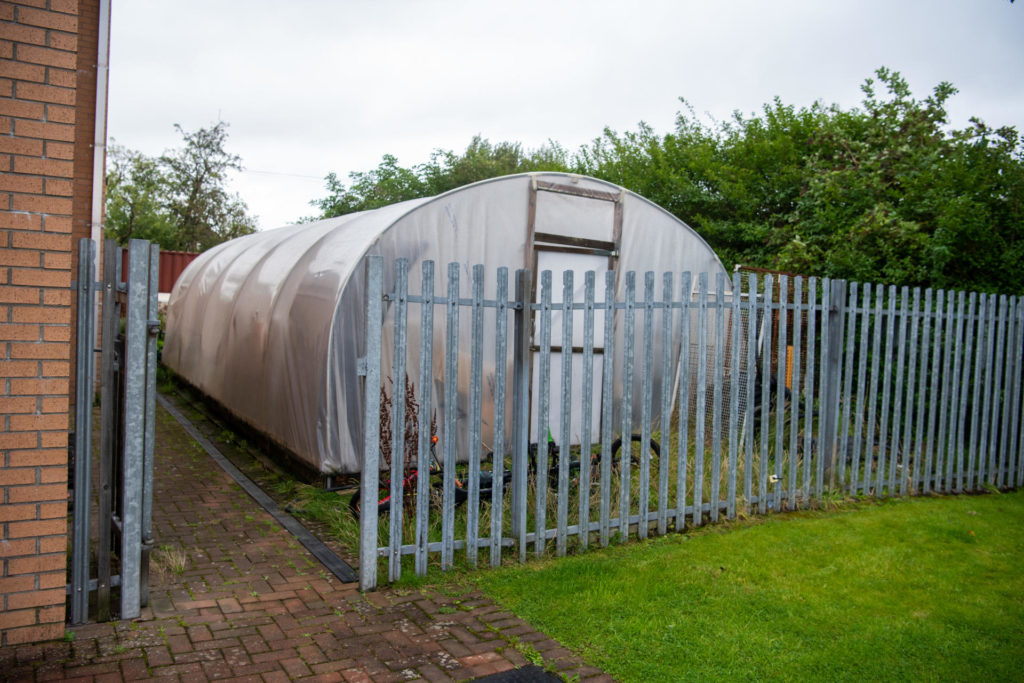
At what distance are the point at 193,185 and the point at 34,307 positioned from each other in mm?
38625

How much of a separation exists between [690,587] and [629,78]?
1540cm

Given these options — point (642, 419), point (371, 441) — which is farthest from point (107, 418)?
point (642, 419)

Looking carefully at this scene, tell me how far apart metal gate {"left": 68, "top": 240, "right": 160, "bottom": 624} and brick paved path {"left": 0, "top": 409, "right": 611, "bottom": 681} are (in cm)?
24

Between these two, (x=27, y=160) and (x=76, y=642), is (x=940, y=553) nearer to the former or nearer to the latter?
(x=76, y=642)

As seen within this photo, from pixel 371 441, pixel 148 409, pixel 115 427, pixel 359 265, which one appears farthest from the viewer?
pixel 359 265

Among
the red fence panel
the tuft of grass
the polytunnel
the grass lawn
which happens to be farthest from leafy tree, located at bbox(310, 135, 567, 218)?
→ the tuft of grass

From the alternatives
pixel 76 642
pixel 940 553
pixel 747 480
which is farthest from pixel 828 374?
pixel 76 642

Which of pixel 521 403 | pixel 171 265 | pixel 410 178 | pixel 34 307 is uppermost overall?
pixel 410 178

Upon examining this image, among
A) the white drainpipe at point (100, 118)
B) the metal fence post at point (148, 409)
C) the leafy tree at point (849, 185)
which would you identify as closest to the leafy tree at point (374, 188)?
the leafy tree at point (849, 185)

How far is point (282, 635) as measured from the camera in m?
3.99

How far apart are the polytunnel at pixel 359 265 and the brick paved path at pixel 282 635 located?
167 centimetres

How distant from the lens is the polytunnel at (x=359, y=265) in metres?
7.11

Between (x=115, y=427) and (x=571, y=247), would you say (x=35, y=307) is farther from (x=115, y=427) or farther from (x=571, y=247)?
(x=571, y=247)

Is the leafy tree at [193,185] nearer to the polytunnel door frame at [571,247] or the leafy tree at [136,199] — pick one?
the leafy tree at [136,199]
